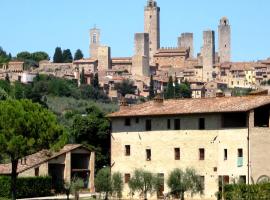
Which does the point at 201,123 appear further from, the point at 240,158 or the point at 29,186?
the point at 29,186

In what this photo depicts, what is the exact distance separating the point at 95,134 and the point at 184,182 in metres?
18.5

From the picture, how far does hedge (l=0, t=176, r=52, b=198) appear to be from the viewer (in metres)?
58.3

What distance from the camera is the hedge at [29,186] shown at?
58.3m

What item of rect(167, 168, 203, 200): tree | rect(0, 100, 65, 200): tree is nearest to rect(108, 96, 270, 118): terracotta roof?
rect(167, 168, 203, 200): tree

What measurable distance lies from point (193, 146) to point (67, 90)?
5245 inches

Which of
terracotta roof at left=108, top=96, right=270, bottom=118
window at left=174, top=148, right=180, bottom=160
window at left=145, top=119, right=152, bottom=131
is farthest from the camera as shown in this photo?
window at left=145, top=119, right=152, bottom=131

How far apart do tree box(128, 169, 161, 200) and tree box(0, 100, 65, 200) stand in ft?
14.6

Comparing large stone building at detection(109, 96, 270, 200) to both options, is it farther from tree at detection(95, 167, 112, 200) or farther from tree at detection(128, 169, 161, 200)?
tree at detection(95, 167, 112, 200)

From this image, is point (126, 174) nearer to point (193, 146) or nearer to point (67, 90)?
point (193, 146)

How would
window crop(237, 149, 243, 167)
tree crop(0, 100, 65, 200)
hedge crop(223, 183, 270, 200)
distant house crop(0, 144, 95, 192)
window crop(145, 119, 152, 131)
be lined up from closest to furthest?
hedge crop(223, 183, 270, 200), window crop(237, 149, 243, 167), tree crop(0, 100, 65, 200), window crop(145, 119, 152, 131), distant house crop(0, 144, 95, 192)

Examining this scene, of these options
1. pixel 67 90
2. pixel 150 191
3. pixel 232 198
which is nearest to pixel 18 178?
pixel 150 191

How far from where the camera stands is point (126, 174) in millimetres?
57156

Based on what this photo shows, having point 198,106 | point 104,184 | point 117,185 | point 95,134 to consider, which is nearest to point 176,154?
point 198,106

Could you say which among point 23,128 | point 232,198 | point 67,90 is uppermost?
point 67,90
